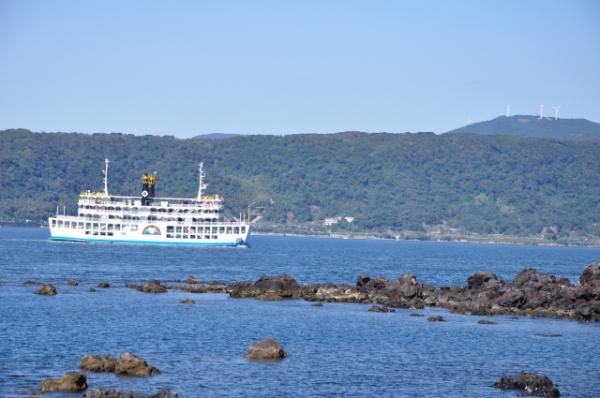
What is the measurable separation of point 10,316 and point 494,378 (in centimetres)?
2374

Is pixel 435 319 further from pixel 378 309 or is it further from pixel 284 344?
pixel 284 344

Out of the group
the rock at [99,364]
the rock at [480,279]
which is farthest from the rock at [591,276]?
the rock at [99,364]

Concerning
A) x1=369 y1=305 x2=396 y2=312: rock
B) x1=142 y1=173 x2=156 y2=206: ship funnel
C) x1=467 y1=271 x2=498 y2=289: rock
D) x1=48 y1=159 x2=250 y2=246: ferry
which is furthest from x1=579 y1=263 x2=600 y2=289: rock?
x1=142 y1=173 x2=156 y2=206: ship funnel

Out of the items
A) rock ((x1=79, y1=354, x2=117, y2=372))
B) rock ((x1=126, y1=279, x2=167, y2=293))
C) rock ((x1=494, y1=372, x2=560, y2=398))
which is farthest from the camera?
rock ((x1=126, y1=279, x2=167, y2=293))

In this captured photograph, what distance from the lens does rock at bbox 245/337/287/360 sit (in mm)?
40219

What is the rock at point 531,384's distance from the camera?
3506cm

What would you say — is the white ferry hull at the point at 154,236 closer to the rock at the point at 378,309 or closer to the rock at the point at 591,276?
the rock at the point at 591,276

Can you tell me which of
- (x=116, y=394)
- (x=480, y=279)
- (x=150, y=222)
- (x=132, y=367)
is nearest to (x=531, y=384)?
(x=132, y=367)

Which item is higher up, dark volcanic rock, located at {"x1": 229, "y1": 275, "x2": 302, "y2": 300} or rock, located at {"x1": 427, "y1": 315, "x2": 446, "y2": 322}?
dark volcanic rock, located at {"x1": 229, "y1": 275, "x2": 302, "y2": 300}

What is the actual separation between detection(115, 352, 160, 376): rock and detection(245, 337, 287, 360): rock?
547 centimetres

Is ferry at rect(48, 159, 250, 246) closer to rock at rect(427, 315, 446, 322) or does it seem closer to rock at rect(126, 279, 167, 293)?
rock at rect(126, 279, 167, 293)

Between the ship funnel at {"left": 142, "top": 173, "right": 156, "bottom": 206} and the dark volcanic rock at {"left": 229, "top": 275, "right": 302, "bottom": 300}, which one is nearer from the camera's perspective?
the dark volcanic rock at {"left": 229, "top": 275, "right": 302, "bottom": 300}

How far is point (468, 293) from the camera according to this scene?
68188 mm

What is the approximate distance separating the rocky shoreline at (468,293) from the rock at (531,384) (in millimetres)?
23645
